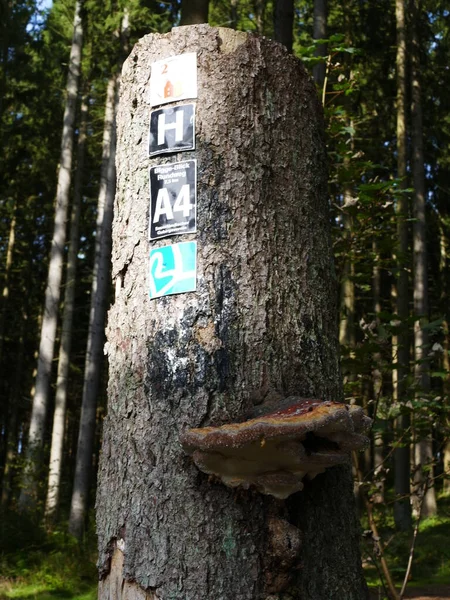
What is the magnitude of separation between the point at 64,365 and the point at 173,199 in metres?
12.6

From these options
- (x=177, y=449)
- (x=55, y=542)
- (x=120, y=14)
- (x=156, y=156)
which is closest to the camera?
(x=177, y=449)

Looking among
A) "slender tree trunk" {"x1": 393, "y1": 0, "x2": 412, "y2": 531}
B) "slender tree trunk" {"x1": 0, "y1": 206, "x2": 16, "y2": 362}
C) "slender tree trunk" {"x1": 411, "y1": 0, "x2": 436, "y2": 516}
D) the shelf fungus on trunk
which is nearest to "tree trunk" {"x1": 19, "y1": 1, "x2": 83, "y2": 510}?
"slender tree trunk" {"x1": 0, "y1": 206, "x2": 16, "y2": 362}

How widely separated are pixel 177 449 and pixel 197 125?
0.97 m

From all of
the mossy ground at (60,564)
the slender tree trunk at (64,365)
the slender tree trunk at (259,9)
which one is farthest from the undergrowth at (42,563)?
the slender tree trunk at (259,9)

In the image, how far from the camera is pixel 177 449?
5.88ft

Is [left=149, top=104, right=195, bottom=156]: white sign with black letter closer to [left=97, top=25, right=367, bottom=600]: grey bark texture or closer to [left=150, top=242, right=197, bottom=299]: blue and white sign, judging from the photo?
[left=97, top=25, right=367, bottom=600]: grey bark texture

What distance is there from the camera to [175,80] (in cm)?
208

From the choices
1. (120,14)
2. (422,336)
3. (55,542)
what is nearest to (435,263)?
(422,336)

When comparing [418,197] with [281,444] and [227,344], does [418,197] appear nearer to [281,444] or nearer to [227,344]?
[227,344]

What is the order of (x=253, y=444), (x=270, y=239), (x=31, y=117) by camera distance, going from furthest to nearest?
(x=31, y=117) → (x=270, y=239) → (x=253, y=444)

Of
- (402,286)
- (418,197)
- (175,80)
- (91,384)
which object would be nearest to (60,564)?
(91,384)

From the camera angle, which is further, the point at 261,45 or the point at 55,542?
the point at 55,542

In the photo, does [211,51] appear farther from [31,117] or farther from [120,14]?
[31,117]

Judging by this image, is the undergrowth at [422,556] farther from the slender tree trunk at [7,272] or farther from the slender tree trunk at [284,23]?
the slender tree trunk at [7,272]
